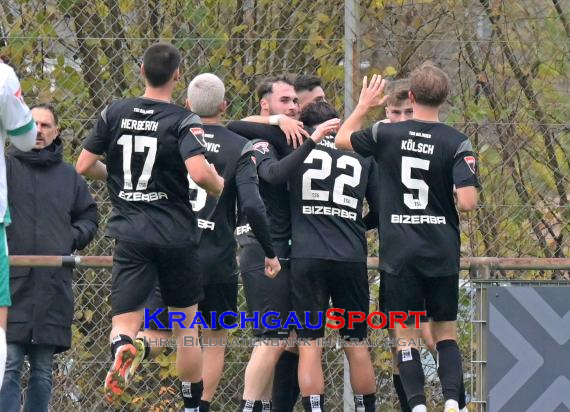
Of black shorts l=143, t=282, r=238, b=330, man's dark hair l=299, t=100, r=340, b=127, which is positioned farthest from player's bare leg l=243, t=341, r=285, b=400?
man's dark hair l=299, t=100, r=340, b=127

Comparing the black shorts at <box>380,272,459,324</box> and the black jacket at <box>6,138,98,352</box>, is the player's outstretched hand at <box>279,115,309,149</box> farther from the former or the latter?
the black jacket at <box>6,138,98,352</box>

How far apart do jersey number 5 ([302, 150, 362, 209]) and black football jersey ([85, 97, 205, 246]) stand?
86 centimetres

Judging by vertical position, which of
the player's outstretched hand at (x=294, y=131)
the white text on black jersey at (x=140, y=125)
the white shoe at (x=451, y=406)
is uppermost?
the player's outstretched hand at (x=294, y=131)

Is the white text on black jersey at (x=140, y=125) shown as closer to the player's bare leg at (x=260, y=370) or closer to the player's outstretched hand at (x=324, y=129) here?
the player's outstretched hand at (x=324, y=129)

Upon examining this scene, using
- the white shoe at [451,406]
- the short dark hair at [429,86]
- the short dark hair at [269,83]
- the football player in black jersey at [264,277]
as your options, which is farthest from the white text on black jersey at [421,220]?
the short dark hair at [269,83]

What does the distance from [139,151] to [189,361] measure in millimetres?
1338

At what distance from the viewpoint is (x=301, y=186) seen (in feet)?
24.9

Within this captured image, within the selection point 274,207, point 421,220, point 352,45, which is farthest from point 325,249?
point 352,45

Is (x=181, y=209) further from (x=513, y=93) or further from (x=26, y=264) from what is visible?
(x=513, y=93)

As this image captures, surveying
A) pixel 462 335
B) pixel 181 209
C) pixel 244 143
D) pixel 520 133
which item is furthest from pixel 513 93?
pixel 181 209

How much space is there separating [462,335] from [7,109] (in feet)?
12.8

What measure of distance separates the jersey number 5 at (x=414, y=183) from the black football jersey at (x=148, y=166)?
1201mm

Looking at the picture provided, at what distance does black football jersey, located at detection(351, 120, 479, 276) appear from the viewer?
714cm

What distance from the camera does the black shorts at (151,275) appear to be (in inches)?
274
